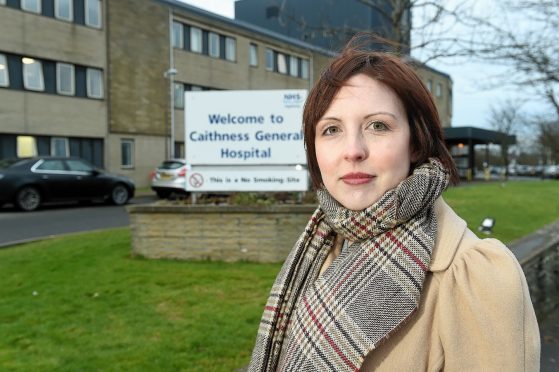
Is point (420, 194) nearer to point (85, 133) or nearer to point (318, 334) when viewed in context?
point (318, 334)

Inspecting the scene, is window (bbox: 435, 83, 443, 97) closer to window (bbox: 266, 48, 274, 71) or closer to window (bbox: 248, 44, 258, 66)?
window (bbox: 266, 48, 274, 71)

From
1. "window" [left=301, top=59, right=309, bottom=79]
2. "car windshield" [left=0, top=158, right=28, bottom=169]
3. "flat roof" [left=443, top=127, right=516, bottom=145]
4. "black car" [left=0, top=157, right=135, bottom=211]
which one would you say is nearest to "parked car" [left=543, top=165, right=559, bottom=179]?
"flat roof" [left=443, top=127, right=516, bottom=145]

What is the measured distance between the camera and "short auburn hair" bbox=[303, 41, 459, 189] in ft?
4.59

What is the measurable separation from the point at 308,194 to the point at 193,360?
4.85 meters

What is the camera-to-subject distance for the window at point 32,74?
2208 cm

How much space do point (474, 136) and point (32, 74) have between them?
107 feet

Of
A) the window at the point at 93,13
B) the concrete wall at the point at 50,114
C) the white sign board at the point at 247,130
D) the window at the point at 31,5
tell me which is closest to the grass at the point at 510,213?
the white sign board at the point at 247,130

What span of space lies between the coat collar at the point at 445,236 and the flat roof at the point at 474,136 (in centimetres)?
3866

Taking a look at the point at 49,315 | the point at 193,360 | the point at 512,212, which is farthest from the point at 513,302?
the point at 512,212

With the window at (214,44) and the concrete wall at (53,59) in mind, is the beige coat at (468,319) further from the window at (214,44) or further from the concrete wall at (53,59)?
the window at (214,44)

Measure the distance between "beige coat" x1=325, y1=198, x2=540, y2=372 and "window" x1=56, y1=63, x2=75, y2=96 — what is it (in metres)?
24.9

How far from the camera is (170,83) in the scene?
1112 inches

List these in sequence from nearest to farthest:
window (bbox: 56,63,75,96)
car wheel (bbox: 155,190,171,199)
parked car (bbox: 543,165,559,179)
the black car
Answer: the black car → car wheel (bbox: 155,190,171,199) → window (bbox: 56,63,75,96) → parked car (bbox: 543,165,559,179)

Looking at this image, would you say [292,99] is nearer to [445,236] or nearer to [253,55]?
[445,236]
